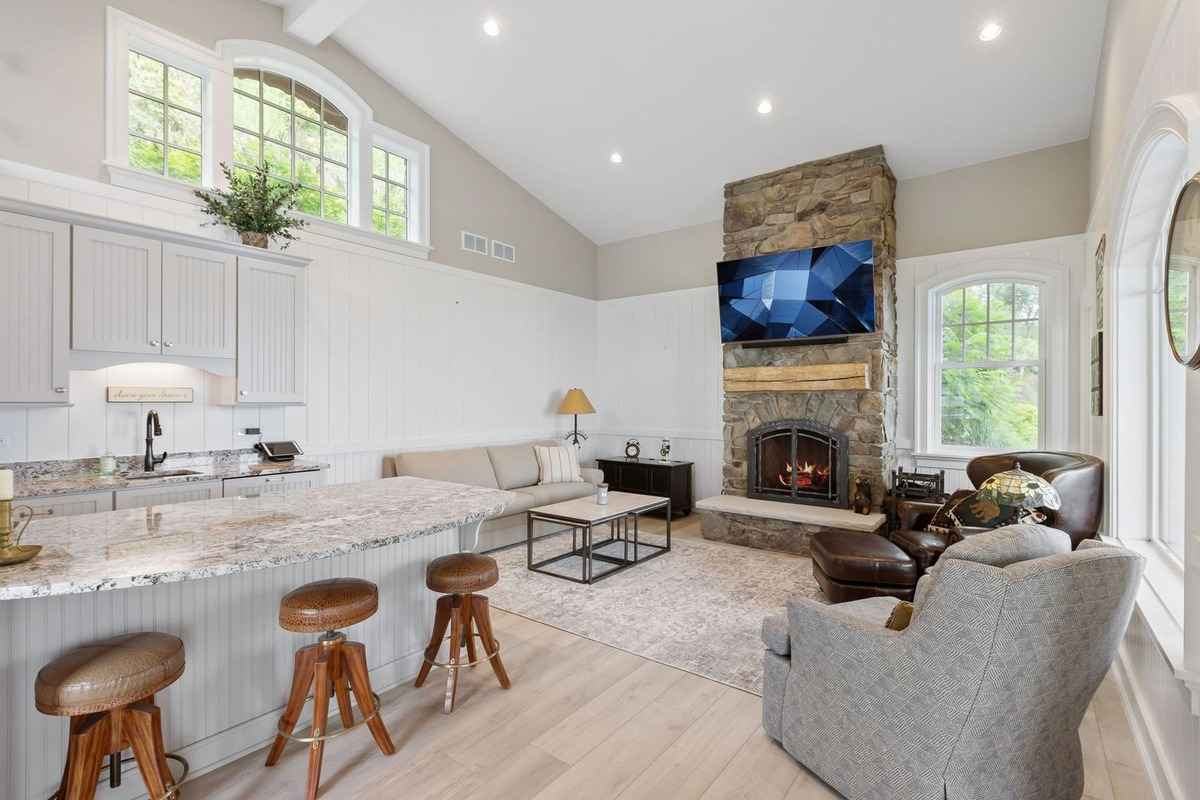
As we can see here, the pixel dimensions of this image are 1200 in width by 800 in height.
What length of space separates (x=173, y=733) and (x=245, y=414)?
273cm

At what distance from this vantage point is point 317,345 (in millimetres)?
4676

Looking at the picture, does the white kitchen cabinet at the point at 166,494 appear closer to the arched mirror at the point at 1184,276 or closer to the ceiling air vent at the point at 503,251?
the ceiling air vent at the point at 503,251

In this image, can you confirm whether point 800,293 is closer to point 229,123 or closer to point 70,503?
point 229,123

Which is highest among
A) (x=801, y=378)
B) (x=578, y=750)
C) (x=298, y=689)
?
(x=801, y=378)

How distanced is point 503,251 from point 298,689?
198 inches

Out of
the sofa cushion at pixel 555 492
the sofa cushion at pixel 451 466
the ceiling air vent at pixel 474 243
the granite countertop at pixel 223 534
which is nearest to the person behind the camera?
the granite countertop at pixel 223 534

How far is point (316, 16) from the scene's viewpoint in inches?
172

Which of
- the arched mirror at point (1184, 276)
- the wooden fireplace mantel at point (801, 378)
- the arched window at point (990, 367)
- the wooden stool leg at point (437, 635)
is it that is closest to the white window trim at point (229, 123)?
the wooden fireplace mantel at point (801, 378)

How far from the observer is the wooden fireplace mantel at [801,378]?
198 inches

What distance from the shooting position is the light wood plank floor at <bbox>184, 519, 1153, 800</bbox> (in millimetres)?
2023

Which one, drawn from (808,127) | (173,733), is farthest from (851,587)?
(808,127)

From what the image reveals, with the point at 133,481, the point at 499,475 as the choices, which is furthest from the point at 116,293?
the point at 499,475

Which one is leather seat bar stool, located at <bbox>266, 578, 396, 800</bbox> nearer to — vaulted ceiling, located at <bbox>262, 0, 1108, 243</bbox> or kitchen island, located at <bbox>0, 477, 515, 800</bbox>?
kitchen island, located at <bbox>0, 477, 515, 800</bbox>

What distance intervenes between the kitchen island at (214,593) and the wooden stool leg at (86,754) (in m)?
0.23
